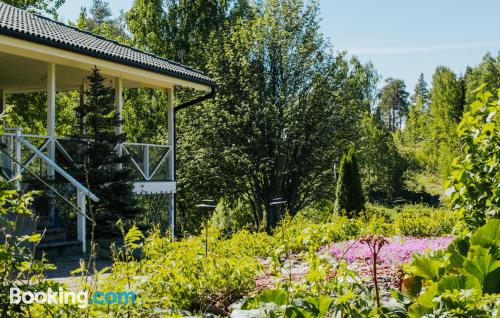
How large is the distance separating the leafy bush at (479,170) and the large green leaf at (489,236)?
780 mm

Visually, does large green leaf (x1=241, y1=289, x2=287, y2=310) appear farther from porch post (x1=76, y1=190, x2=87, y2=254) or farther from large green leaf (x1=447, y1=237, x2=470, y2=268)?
porch post (x1=76, y1=190, x2=87, y2=254)

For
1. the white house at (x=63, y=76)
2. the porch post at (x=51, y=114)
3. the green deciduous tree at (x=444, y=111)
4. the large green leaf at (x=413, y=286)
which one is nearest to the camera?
the large green leaf at (x=413, y=286)

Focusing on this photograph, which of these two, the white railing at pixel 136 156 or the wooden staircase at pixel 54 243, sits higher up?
the white railing at pixel 136 156

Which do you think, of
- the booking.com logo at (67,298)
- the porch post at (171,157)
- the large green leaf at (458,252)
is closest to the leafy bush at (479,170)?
the large green leaf at (458,252)

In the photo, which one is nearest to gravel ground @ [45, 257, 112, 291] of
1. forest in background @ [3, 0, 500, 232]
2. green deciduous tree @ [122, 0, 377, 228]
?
forest in background @ [3, 0, 500, 232]

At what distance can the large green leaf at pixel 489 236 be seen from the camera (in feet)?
7.29

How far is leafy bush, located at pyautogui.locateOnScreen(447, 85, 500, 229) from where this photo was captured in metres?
3.09

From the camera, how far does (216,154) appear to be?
17.8m

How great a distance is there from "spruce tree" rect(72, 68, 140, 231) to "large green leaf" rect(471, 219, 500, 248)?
814 cm

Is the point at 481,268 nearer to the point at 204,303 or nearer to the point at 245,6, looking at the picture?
the point at 204,303

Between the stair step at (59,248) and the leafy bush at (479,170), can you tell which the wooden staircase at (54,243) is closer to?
the stair step at (59,248)

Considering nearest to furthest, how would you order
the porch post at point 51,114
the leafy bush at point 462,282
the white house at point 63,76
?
the leafy bush at point 462,282 → the white house at point 63,76 → the porch post at point 51,114

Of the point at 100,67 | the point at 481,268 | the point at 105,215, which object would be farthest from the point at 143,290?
the point at 100,67

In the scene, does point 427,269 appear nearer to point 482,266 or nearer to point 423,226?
point 482,266
